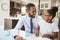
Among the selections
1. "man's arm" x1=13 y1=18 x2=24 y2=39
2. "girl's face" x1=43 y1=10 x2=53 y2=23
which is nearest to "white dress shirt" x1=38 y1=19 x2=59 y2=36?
"girl's face" x1=43 y1=10 x2=53 y2=23

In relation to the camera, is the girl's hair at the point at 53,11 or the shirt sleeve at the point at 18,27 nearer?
the girl's hair at the point at 53,11

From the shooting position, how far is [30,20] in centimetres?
191

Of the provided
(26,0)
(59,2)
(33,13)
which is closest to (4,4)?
(26,0)

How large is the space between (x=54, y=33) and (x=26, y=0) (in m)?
0.60

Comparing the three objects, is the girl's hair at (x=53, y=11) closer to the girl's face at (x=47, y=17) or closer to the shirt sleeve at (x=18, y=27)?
the girl's face at (x=47, y=17)

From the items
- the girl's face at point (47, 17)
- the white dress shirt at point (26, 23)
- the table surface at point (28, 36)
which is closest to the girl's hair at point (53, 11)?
the girl's face at point (47, 17)

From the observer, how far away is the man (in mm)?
1883

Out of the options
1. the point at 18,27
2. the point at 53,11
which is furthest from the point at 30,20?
the point at 53,11

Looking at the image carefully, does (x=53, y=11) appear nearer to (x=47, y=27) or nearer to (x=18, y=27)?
(x=47, y=27)

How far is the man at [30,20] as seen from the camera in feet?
6.18

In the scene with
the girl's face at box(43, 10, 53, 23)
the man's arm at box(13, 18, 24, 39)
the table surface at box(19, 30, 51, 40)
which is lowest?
the table surface at box(19, 30, 51, 40)

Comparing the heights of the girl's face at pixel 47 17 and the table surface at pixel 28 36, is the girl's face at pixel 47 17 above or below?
above

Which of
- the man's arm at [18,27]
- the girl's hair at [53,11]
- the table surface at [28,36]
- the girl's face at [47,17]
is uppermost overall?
the girl's hair at [53,11]

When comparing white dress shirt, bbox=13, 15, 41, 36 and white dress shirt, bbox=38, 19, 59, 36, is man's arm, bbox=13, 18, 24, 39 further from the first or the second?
white dress shirt, bbox=38, 19, 59, 36
